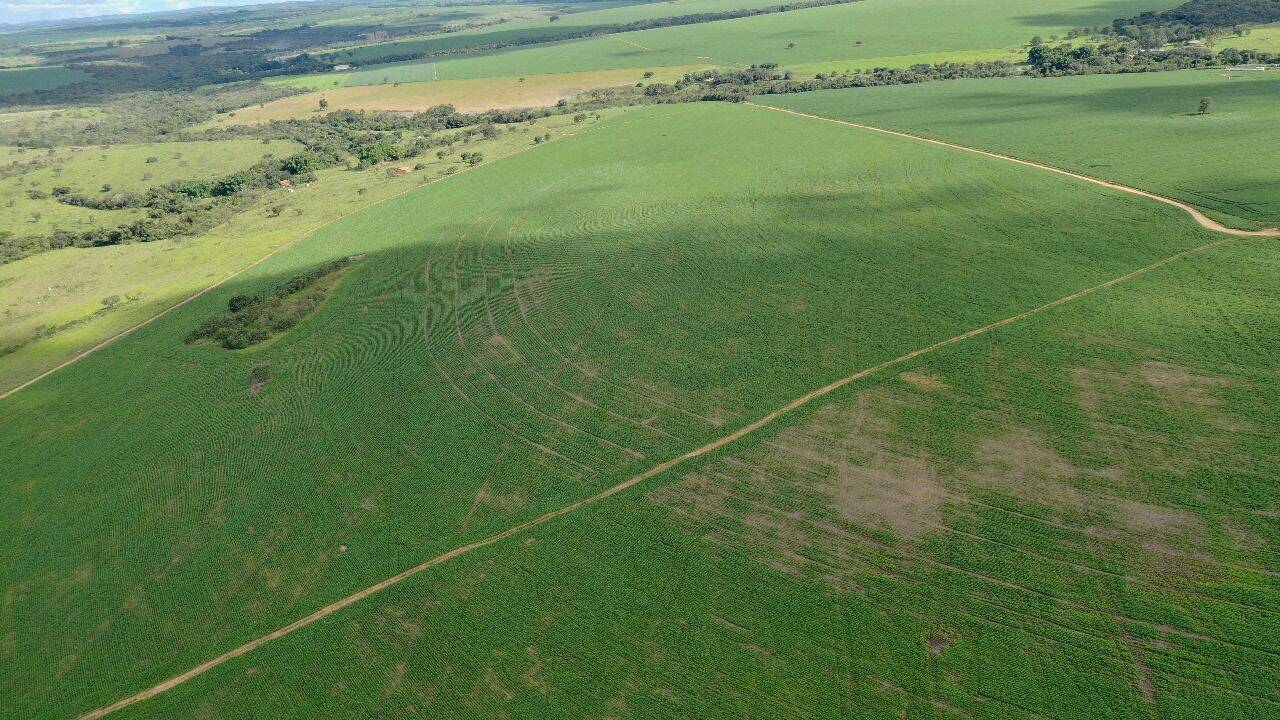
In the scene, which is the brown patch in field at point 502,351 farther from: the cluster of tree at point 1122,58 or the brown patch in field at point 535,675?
the cluster of tree at point 1122,58

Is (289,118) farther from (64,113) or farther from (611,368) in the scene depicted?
(611,368)

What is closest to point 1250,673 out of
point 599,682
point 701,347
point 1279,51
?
point 599,682

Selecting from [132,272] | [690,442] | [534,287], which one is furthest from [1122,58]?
[132,272]

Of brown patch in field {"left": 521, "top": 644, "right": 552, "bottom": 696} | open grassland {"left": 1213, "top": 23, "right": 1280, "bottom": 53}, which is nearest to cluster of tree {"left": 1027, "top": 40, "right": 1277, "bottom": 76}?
open grassland {"left": 1213, "top": 23, "right": 1280, "bottom": 53}

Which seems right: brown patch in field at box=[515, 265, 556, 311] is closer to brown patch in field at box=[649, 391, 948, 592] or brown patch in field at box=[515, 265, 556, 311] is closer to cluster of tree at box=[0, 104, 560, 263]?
brown patch in field at box=[649, 391, 948, 592]

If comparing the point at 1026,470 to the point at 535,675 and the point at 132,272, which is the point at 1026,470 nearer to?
the point at 535,675

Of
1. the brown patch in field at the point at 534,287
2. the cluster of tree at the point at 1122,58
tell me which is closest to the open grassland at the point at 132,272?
the brown patch in field at the point at 534,287
